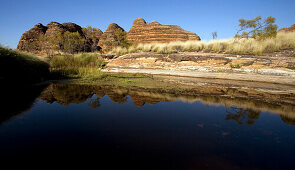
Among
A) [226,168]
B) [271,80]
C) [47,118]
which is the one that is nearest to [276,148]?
[226,168]

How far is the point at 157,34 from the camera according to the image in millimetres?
60750

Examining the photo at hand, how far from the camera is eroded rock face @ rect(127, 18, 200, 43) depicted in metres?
60.2

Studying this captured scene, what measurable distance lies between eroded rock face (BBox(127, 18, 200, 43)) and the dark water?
57560 mm

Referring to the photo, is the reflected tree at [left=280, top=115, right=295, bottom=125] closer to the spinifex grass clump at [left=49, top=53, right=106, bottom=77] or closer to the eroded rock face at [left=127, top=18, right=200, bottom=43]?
the spinifex grass clump at [left=49, top=53, right=106, bottom=77]

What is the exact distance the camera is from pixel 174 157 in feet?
5.43

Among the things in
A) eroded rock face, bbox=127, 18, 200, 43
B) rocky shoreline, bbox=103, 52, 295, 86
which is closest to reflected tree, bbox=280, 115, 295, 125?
rocky shoreline, bbox=103, 52, 295, 86

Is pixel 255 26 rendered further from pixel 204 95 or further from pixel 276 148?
pixel 276 148

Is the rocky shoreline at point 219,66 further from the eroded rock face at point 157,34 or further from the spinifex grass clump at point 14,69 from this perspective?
the eroded rock face at point 157,34

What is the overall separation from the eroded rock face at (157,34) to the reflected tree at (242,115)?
5720cm

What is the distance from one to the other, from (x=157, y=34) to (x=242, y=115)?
61.6 metres

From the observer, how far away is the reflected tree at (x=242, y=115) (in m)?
2.65

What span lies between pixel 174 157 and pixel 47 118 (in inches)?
88.3

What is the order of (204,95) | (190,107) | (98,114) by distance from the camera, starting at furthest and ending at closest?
(204,95) → (190,107) → (98,114)

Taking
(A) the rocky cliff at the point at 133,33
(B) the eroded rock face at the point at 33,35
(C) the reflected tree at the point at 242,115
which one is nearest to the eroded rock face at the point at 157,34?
(A) the rocky cliff at the point at 133,33
